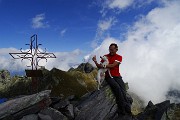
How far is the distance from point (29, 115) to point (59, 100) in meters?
4.23

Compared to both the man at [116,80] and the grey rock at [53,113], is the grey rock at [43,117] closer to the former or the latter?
the grey rock at [53,113]

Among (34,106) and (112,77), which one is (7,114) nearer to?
(34,106)

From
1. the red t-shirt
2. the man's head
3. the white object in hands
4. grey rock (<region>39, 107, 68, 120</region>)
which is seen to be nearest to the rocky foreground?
grey rock (<region>39, 107, 68, 120</region>)

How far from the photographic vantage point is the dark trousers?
24605 millimetres

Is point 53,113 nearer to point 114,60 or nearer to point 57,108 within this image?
point 57,108

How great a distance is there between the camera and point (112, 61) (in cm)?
2395

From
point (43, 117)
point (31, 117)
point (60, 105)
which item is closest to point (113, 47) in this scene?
point (60, 105)

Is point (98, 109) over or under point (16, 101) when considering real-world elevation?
under

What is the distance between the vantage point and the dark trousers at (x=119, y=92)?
24.6 metres

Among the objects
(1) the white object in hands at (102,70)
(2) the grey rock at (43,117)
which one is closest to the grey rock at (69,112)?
(2) the grey rock at (43,117)

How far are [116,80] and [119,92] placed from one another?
110 cm

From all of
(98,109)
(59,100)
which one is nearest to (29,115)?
(59,100)

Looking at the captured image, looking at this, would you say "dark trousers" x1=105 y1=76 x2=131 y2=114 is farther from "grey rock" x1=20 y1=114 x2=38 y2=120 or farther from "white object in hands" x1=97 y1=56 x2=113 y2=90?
"grey rock" x1=20 y1=114 x2=38 y2=120

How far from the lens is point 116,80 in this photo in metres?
24.8
